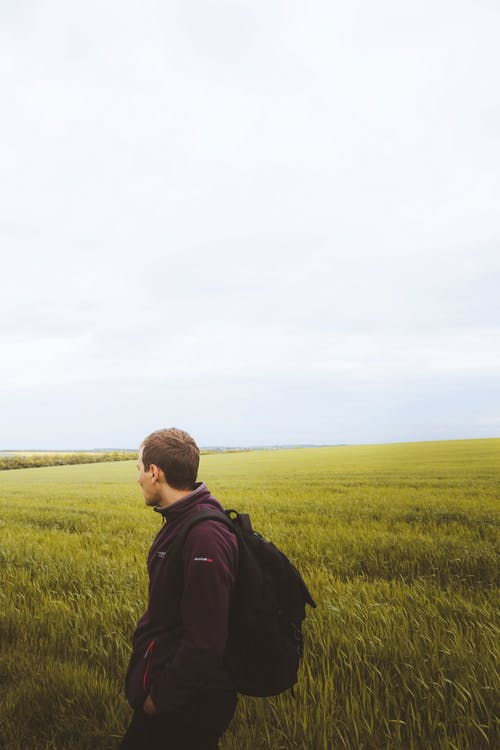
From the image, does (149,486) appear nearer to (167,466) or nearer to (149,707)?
(167,466)

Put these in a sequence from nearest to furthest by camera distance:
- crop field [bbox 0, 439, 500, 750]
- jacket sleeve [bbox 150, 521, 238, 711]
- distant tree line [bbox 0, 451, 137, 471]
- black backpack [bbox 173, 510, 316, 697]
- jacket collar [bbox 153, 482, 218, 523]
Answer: jacket sleeve [bbox 150, 521, 238, 711] → black backpack [bbox 173, 510, 316, 697] → jacket collar [bbox 153, 482, 218, 523] → crop field [bbox 0, 439, 500, 750] → distant tree line [bbox 0, 451, 137, 471]

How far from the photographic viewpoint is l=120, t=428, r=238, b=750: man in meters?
1.86

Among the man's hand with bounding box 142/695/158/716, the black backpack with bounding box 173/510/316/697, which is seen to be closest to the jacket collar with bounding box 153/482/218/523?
the black backpack with bounding box 173/510/316/697

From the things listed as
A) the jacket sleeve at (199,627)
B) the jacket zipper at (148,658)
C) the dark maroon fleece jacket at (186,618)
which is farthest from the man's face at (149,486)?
the jacket zipper at (148,658)

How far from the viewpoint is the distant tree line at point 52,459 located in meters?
65.3

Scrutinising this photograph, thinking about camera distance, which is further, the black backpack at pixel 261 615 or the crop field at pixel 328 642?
the crop field at pixel 328 642

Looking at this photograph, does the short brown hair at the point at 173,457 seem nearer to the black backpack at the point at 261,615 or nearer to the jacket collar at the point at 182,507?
the jacket collar at the point at 182,507

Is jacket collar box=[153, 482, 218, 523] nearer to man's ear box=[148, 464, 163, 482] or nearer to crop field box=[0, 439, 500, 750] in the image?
man's ear box=[148, 464, 163, 482]

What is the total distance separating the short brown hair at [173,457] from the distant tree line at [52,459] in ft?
235

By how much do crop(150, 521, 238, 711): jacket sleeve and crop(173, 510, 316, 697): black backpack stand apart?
107 millimetres

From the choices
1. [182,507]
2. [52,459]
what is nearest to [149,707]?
[182,507]

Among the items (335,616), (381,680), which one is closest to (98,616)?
(335,616)

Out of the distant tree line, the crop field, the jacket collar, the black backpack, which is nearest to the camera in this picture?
the black backpack

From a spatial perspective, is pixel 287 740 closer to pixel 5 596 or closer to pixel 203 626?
pixel 203 626
